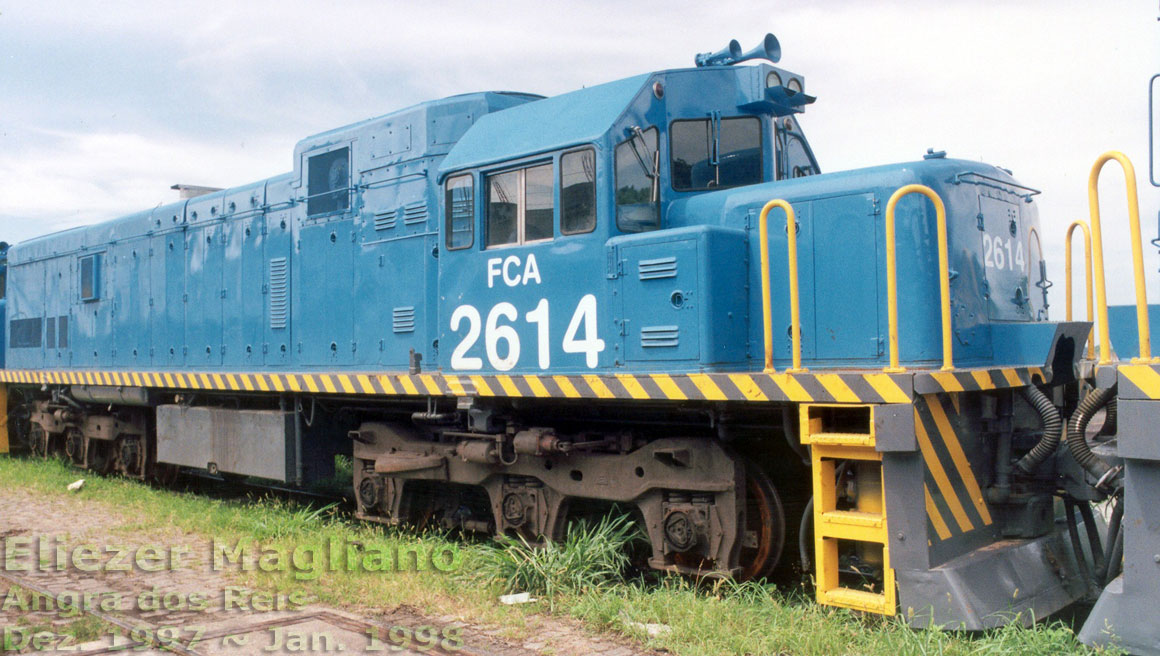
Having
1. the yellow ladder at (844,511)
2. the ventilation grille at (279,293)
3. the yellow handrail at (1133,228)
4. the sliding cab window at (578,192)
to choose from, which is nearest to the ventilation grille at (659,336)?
the sliding cab window at (578,192)

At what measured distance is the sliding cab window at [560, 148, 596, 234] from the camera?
633cm

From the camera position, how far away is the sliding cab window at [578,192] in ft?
20.8

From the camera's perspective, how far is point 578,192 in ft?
21.1

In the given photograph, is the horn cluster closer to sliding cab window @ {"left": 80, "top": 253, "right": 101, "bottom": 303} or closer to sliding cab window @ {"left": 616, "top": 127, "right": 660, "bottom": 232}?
sliding cab window @ {"left": 616, "top": 127, "right": 660, "bottom": 232}

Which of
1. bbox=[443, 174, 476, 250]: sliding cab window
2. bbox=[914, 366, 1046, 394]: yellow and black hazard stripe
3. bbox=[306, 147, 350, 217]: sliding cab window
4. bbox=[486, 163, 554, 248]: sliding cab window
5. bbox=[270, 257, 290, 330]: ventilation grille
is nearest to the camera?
bbox=[914, 366, 1046, 394]: yellow and black hazard stripe

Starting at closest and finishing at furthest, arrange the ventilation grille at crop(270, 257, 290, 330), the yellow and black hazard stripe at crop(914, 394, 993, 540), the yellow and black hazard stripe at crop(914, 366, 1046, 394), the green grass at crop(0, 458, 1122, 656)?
the green grass at crop(0, 458, 1122, 656) < the yellow and black hazard stripe at crop(914, 366, 1046, 394) < the yellow and black hazard stripe at crop(914, 394, 993, 540) < the ventilation grille at crop(270, 257, 290, 330)

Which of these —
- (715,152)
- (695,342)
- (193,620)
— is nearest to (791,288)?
(695,342)

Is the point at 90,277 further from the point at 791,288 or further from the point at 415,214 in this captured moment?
the point at 791,288

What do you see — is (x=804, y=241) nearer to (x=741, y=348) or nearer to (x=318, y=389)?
(x=741, y=348)

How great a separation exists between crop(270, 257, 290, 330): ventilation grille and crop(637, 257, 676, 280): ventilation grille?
501cm

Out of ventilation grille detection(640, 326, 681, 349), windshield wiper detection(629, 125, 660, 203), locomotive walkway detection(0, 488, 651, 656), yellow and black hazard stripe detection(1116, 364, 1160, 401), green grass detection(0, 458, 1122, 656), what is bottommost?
locomotive walkway detection(0, 488, 651, 656)

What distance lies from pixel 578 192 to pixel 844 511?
2.70 metres

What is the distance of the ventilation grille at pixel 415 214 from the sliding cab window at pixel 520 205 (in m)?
1.30

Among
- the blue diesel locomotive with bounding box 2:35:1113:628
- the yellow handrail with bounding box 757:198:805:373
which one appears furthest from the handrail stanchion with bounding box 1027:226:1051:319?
the yellow handrail with bounding box 757:198:805:373
